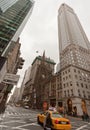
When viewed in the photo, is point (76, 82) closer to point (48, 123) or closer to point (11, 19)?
point (48, 123)

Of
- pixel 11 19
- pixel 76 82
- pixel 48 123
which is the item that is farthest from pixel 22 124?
pixel 11 19

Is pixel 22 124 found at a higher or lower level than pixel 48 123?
lower

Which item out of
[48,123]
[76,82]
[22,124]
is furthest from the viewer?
[76,82]

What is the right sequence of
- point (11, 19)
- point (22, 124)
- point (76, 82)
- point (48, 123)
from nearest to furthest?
1. point (48, 123)
2. point (22, 124)
3. point (76, 82)
4. point (11, 19)

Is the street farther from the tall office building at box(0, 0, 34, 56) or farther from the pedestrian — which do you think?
the tall office building at box(0, 0, 34, 56)

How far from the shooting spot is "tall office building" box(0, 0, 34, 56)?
5446 centimetres

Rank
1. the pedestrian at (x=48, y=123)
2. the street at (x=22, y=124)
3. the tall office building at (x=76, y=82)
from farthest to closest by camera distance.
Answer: the tall office building at (x=76, y=82)
the street at (x=22, y=124)
the pedestrian at (x=48, y=123)

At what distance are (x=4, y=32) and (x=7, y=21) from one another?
12524mm

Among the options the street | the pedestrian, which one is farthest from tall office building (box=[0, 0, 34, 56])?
the pedestrian

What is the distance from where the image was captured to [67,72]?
47750 mm

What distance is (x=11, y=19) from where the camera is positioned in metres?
70.1

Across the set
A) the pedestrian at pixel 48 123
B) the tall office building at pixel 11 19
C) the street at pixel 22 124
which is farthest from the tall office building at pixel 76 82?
the pedestrian at pixel 48 123

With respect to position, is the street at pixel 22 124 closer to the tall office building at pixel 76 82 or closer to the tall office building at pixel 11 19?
the tall office building at pixel 76 82

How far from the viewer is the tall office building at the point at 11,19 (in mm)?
54463
